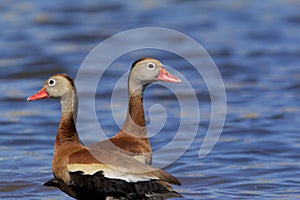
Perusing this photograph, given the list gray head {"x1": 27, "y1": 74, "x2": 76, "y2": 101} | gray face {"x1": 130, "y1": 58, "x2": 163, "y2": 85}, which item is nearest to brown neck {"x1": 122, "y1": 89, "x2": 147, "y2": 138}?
gray face {"x1": 130, "y1": 58, "x2": 163, "y2": 85}

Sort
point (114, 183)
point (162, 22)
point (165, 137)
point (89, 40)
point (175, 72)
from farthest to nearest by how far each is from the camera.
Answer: point (162, 22)
point (89, 40)
point (175, 72)
point (165, 137)
point (114, 183)

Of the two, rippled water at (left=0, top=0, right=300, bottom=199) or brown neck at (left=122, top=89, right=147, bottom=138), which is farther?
rippled water at (left=0, top=0, right=300, bottom=199)

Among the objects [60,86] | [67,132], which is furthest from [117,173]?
[60,86]

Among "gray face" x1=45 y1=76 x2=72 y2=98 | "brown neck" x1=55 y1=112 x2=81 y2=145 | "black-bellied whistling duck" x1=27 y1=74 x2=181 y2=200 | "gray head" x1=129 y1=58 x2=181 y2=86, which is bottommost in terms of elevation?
"black-bellied whistling duck" x1=27 y1=74 x2=181 y2=200

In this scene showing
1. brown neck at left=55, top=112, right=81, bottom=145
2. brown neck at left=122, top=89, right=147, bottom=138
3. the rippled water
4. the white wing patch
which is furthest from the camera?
the rippled water

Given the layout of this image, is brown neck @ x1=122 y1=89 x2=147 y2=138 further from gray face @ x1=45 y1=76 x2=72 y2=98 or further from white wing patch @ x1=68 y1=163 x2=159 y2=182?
white wing patch @ x1=68 y1=163 x2=159 y2=182

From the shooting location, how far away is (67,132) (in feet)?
27.5

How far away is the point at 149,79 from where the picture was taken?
8.88 metres

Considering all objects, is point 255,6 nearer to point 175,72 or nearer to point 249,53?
point 249,53

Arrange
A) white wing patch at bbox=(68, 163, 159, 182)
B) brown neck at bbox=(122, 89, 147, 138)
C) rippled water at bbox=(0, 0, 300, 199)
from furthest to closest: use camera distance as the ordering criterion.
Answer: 1. rippled water at bbox=(0, 0, 300, 199)
2. brown neck at bbox=(122, 89, 147, 138)
3. white wing patch at bbox=(68, 163, 159, 182)

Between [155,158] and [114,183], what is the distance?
3.20 m

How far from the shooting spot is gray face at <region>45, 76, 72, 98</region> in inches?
330

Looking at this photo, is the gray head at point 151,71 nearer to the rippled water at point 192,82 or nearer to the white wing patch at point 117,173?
the rippled water at point 192,82

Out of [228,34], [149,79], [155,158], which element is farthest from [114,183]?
[228,34]
